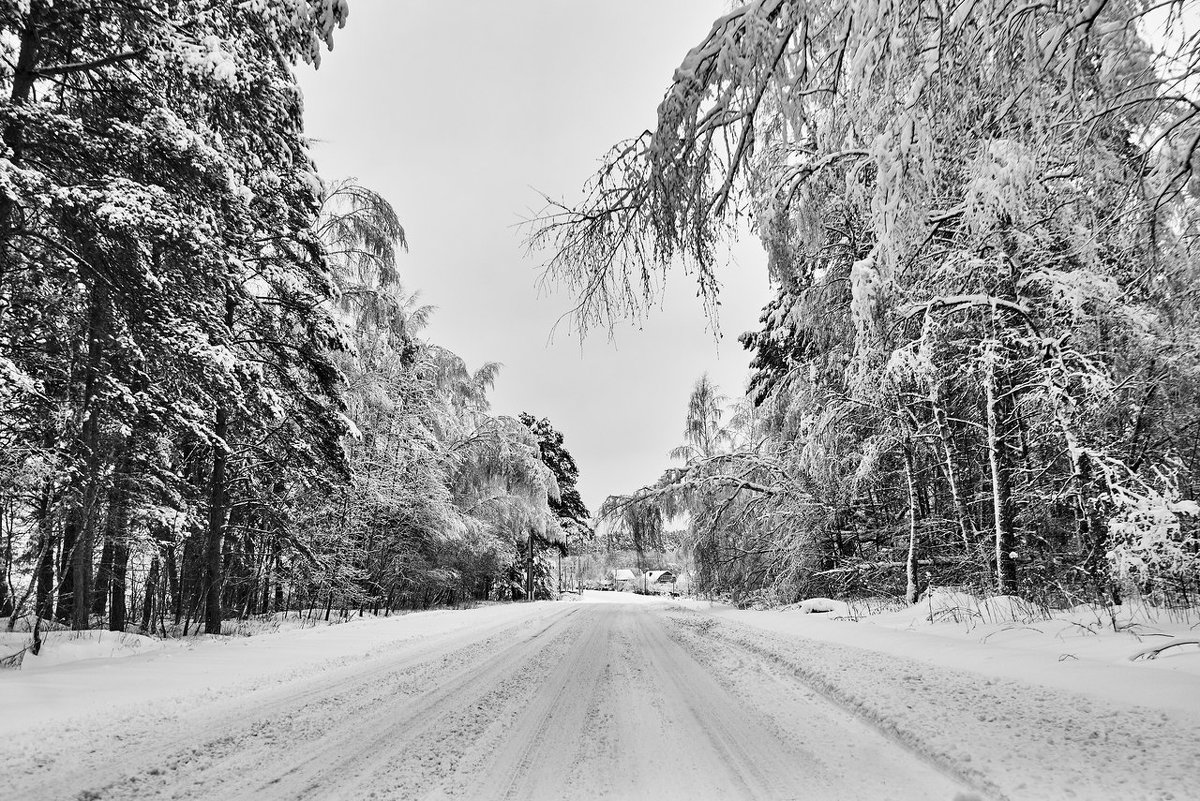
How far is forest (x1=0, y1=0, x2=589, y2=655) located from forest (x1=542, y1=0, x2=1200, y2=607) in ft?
6.80

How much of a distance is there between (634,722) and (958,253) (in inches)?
270

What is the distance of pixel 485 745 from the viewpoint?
3055 mm

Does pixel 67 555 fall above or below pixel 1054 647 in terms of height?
above

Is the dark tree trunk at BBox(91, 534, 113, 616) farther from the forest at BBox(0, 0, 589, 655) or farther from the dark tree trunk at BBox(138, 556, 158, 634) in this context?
the dark tree trunk at BBox(138, 556, 158, 634)

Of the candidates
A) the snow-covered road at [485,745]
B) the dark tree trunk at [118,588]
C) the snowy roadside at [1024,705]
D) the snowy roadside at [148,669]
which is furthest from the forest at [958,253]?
the dark tree trunk at [118,588]

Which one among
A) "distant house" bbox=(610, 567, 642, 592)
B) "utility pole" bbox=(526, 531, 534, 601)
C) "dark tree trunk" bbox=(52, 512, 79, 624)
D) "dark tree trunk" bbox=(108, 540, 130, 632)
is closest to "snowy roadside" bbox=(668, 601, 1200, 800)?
"dark tree trunk" bbox=(52, 512, 79, 624)

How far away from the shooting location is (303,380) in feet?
33.7

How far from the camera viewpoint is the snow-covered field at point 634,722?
2.46 meters

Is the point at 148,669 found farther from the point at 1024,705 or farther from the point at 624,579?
the point at 624,579

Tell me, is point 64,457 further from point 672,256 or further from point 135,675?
point 672,256

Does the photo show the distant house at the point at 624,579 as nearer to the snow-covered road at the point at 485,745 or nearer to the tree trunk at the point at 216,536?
the tree trunk at the point at 216,536

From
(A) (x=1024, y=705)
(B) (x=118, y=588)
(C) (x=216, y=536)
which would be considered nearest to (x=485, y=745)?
(A) (x=1024, y=705)

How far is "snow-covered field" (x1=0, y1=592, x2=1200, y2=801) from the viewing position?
96.9 inches

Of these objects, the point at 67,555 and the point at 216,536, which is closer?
the point at 67,555
